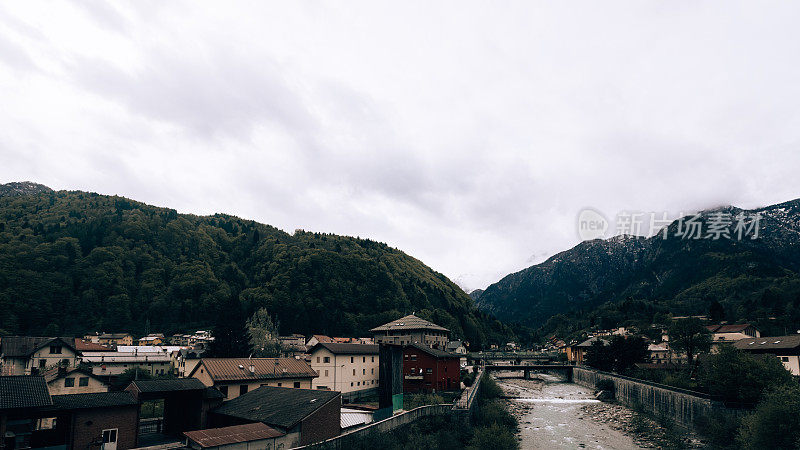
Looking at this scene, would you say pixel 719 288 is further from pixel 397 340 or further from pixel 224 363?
pixel 224 363

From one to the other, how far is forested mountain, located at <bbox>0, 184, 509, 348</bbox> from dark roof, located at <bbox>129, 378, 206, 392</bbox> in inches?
3713

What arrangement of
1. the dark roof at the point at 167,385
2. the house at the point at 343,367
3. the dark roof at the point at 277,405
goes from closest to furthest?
the dark roof at the point at 277,405 → the dark roof at the point at 167,385 → the house at the point at 343,367

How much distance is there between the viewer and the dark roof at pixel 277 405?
98.1 feet

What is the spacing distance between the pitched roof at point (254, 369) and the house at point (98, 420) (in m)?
7.81

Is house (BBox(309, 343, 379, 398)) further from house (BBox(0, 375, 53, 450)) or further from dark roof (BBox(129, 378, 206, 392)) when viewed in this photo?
house (BBox(0, 375, 53, 450))

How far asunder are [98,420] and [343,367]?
3176 centimetres

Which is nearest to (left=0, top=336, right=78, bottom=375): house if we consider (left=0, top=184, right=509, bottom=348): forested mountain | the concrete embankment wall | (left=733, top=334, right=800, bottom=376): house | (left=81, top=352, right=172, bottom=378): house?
(left=81, top=352, right=172, bottom=378): house

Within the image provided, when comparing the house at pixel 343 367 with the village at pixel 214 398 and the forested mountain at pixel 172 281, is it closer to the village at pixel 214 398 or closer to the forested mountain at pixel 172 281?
the village at pixel 214 398

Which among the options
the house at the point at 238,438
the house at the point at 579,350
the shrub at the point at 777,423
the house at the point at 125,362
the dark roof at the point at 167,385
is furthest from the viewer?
the house at the point at 579,350

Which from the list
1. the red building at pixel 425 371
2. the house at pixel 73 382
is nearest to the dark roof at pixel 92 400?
the house at pixel 73 382

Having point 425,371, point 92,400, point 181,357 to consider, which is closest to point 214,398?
point 92,400

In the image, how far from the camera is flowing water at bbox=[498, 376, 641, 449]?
4281cm

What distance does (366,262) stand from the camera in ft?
548

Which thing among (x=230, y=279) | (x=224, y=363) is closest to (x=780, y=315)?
(x=224, y=363)
